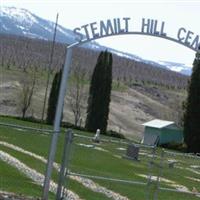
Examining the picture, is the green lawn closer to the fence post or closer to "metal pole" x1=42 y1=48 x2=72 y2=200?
"metal pole" x1=42 y1=48 x2=72 y2=200

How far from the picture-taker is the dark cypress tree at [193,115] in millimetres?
57500

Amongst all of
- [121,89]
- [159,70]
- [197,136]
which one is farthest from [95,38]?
[159,70]

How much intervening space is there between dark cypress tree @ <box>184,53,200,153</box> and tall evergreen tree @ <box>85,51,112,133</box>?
1011 cm

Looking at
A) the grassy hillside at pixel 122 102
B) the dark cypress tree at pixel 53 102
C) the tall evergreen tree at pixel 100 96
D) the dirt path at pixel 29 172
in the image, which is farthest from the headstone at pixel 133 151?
the grassy hillside at pixel 122 102

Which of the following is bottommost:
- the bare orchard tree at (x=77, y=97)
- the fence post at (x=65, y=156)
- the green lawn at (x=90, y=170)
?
the green lawn at (x=90, y=170)

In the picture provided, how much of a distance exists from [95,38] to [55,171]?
28.0ft

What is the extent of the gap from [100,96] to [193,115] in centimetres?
1308

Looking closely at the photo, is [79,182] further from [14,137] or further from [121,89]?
[121,89]

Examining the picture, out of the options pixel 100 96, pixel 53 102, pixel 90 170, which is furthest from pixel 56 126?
pixel 53 102

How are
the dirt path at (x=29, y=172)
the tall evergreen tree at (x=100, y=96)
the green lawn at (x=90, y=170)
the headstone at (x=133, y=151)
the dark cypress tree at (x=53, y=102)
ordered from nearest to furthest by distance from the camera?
the headstone at (x=133, y=151)
the dirt path at (x=29, y=172)
the green lawn at (x=90, y=170)
the tall evergreen tree at (x=100, y=96)
the dark cypress tree at (x=53, y=102)

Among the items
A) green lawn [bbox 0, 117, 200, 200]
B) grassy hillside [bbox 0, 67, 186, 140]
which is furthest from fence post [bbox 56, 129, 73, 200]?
grassy hillside [bbox 0, 67, 186, 140]

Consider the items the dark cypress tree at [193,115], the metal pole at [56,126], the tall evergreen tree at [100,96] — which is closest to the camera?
the metal pole at [56,126]

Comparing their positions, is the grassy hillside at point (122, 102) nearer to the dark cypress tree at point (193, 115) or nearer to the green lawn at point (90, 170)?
the dark cypress tree at point (193, 115)

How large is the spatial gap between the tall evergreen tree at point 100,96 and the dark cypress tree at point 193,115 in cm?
1011
